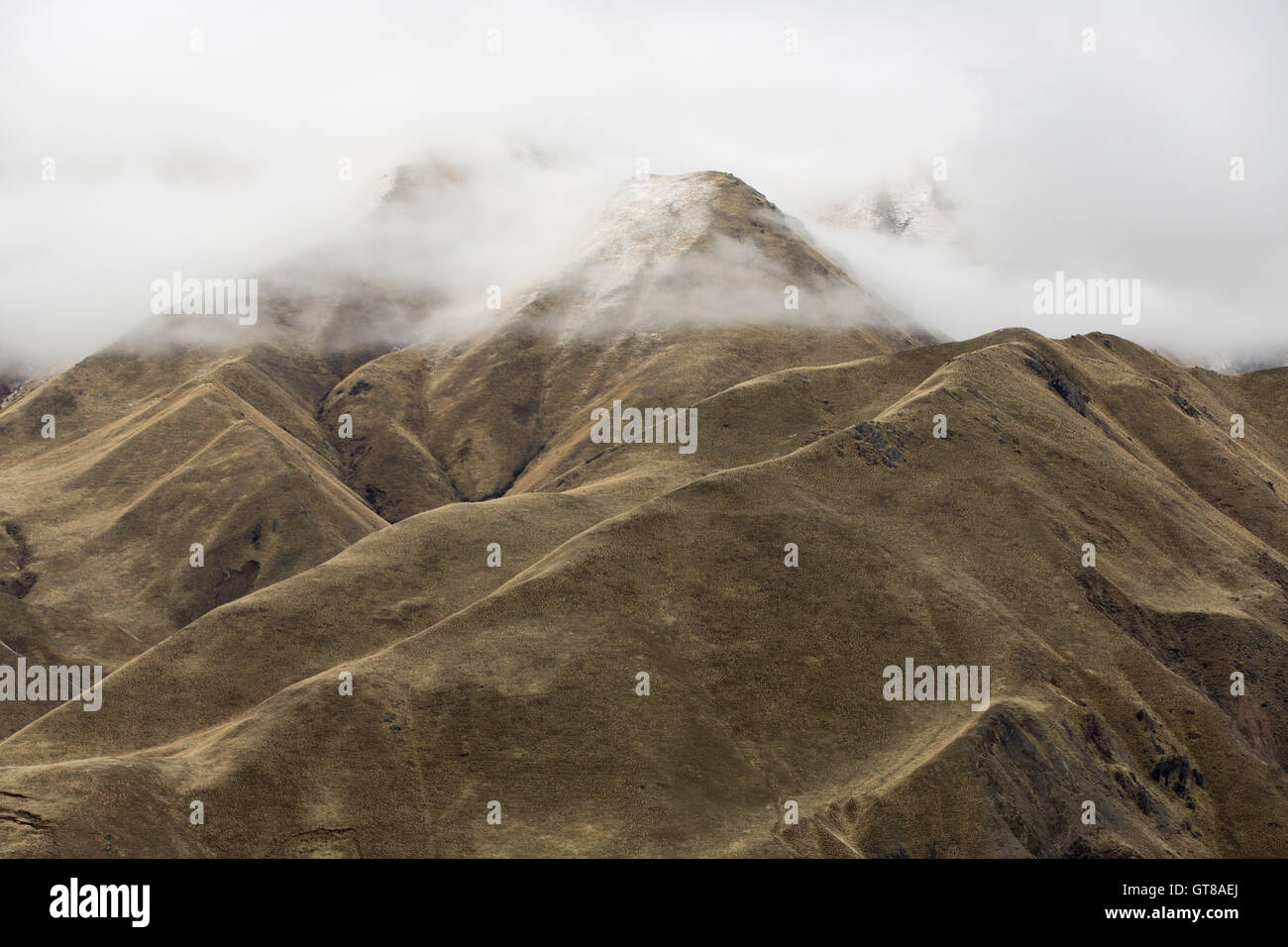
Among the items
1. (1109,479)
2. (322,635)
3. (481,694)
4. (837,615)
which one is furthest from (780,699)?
(1109,479)

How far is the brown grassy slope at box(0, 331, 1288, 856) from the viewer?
112 metres

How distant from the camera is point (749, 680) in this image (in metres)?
132

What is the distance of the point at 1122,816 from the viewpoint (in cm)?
12594

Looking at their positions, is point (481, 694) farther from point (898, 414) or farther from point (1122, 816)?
point (898, 414)

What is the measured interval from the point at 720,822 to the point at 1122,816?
120 ft

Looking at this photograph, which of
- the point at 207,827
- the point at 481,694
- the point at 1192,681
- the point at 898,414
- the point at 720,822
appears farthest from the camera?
the point at 898,414
